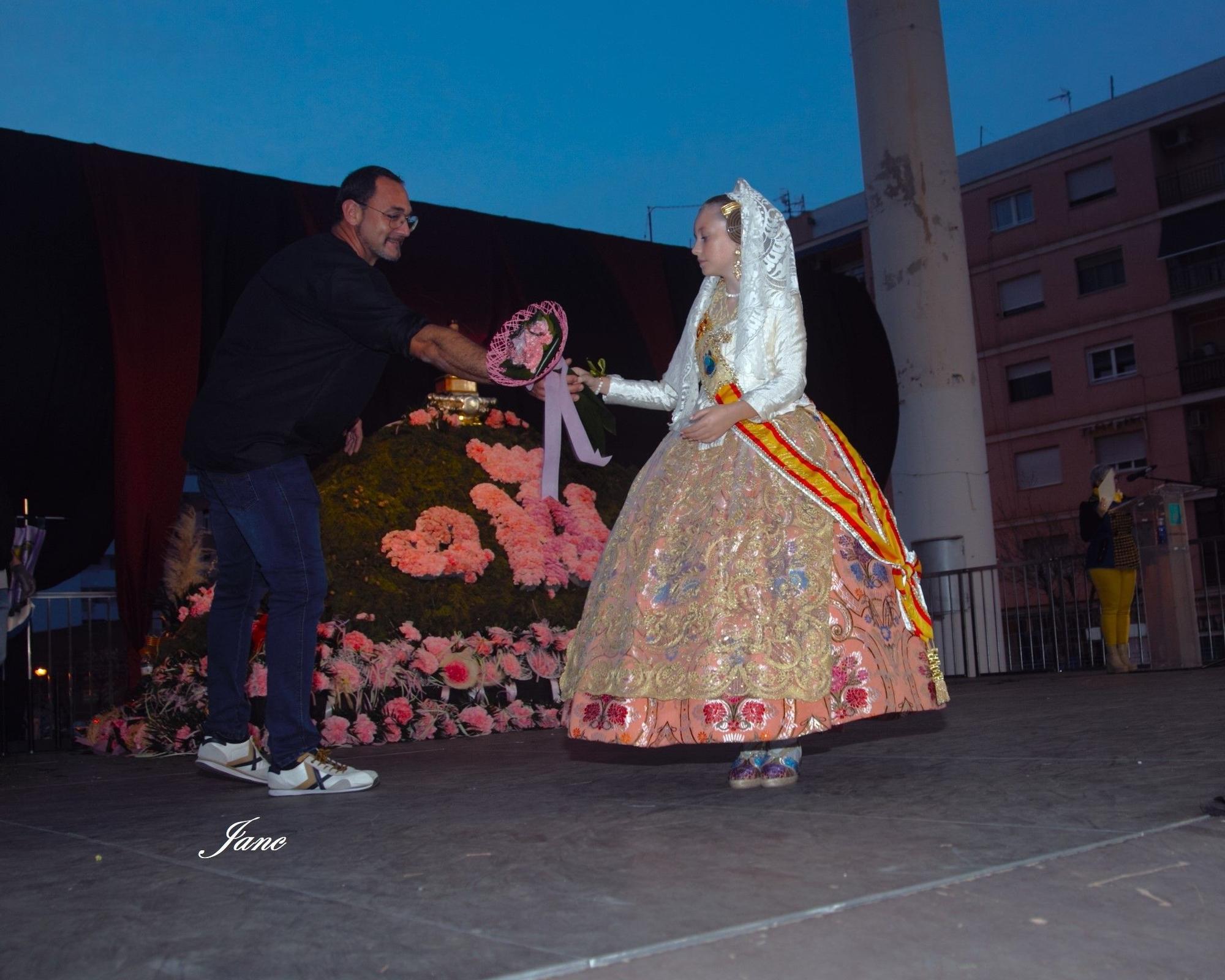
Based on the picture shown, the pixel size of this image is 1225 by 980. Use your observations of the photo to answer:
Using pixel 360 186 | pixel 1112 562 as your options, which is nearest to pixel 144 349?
pixel 360 186

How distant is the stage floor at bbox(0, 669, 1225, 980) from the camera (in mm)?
1551

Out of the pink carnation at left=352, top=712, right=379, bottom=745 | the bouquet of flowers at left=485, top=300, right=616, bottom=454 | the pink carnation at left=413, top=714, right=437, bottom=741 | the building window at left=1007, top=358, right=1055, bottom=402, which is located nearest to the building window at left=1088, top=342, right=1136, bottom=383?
the building window at left=1007, top=358, right=1055, bottom=402

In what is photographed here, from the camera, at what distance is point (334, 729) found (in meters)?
5.86

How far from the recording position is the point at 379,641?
6176 mm

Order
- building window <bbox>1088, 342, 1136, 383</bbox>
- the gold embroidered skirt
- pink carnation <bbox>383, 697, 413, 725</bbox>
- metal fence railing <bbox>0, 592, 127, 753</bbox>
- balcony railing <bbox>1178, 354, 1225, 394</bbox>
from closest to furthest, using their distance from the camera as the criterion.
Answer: the gold embroidered skirt → pink carnation <bbox>383, 697, 413, 725</bbox> → metal fence railing <bbox>0, 592, 127, 753</bbox> → balcony railing <bbox>1178, 354, 1225, 394</bbox> → building window <bbox>1088, 342, 1136, 383</bbox>

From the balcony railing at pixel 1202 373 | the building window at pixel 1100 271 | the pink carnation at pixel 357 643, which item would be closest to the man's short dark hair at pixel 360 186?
the pink carnation at pixel 357 643

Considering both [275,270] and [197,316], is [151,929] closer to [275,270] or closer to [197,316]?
[275,270]

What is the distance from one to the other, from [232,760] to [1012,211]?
30906 millimetres

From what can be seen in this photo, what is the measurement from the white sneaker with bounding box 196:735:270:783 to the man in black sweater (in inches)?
13.8

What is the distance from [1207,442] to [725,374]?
96.7 ft

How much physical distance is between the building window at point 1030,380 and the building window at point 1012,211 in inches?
137

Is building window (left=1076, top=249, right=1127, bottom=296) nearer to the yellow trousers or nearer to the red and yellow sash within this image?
the yellow trousers

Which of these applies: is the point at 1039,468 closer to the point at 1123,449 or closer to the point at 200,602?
the point at 1123,449

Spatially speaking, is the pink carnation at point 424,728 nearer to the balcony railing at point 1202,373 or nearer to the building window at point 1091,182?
the balcony railing at point 1202,373
